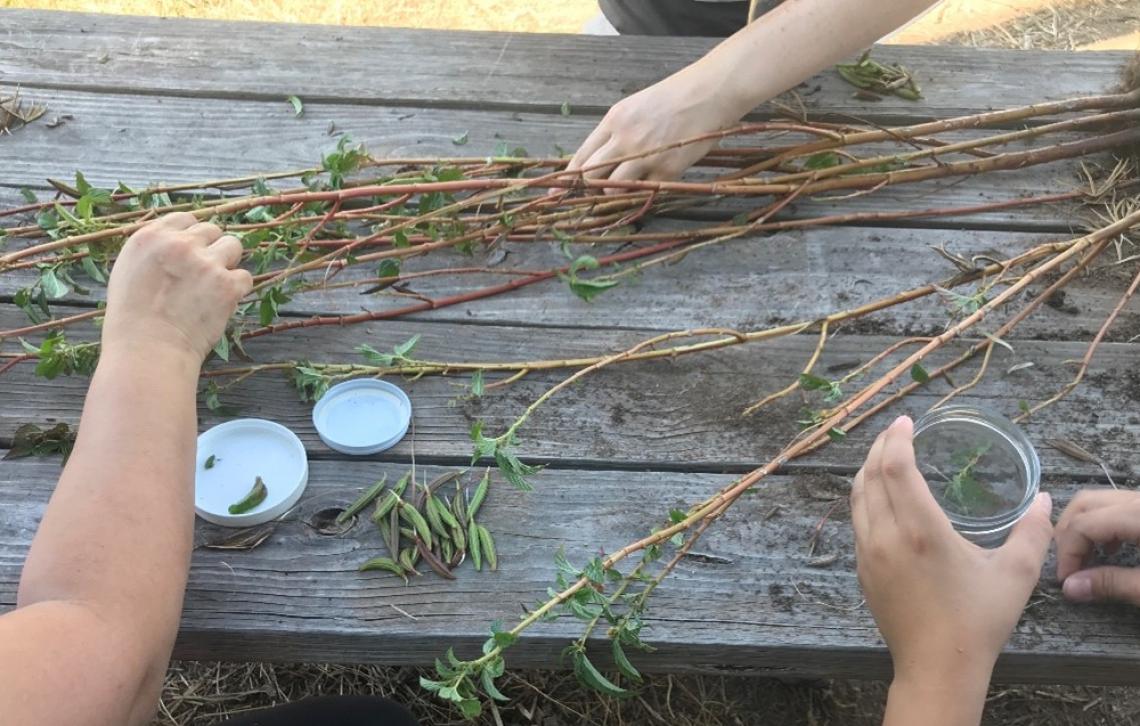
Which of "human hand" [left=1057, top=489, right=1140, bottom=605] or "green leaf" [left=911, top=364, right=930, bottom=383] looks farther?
"green leaf" [left=911, top=364, right=930, bottom=383]

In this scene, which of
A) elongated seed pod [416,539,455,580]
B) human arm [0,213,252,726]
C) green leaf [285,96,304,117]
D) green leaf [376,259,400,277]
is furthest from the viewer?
green leaf [285,96,304,117]

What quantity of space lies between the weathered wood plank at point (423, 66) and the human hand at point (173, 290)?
0.58 m

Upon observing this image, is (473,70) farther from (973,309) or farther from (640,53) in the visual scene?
(973,309)

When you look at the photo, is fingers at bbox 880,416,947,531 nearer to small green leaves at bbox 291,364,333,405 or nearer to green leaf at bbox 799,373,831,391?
green leaf at bbox 799,373,831,391

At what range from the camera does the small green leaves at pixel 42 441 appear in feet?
3.98

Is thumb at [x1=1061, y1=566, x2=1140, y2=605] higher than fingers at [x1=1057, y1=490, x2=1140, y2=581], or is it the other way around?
fingers at [x1=1057, y1=490, x2=1140, y2=581]

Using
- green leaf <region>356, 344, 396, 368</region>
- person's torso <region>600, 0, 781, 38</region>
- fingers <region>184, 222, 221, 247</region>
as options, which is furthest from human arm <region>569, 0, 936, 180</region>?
person's torso <region>600, 0, 781, 38</region>

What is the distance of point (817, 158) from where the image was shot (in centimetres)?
157

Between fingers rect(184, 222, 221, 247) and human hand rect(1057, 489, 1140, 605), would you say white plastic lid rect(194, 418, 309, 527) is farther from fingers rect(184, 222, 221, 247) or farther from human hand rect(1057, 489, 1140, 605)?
→ human hand rect(1057, 489, 1140, 605)

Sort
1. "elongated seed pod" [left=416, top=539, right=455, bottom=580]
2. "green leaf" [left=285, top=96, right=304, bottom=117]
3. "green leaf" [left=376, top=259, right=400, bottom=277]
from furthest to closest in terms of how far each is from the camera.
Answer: "green leaf" [left=285, top=96, right=304, bottom=117] → "green leaf" [left=376, top=259, right=400, bottom=277] → "elongated seed pod" [left=416, top=539, right=455, bottom=580]

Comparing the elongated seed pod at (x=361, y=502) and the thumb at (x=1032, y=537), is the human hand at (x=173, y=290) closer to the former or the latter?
the elongated seed pod at (x=361, y=502)

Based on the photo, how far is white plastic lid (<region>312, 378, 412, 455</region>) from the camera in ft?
4.09

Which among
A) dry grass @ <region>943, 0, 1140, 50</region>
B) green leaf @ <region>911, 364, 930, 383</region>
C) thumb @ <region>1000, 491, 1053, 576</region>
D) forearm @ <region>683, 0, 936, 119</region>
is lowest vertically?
dry grass @ <region>943, 0, 1140, 50</region>

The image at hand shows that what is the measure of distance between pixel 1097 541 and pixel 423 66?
1424 millimetres
